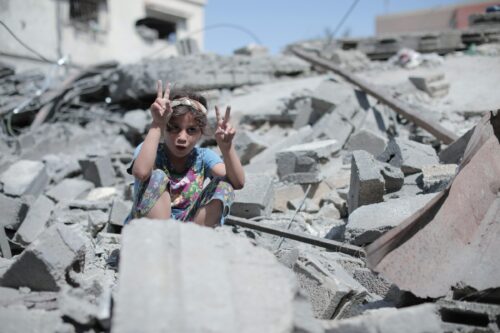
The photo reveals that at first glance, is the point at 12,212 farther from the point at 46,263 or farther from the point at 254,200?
the point at 46,263

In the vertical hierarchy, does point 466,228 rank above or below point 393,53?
above

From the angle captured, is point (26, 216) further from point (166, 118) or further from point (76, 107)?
point (76, 107)

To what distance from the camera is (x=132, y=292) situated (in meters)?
1.71

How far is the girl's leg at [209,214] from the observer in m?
3.12

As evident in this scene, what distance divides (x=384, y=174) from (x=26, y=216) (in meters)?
3.68

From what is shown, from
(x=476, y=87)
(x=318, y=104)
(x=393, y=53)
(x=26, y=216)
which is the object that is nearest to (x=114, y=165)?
(x=26, y=216)

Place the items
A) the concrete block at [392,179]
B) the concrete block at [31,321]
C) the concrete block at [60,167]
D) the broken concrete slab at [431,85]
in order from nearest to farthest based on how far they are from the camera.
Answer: the concrete block at [31,321]
the concrete block at [392,179]
the concrete block at [60,167]
the broken concrete slab at [431,85]

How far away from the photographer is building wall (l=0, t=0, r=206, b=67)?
14.4 metres

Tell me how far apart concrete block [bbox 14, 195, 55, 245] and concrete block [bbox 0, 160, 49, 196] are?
836mm

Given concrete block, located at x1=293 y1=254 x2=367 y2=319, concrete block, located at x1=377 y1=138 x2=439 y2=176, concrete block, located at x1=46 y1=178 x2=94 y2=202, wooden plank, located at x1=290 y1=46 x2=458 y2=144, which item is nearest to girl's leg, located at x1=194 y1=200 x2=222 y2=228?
concrete block, located at x1=293 y1=254 x2=367 y2=319

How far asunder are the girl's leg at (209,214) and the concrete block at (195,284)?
1001 millimetres

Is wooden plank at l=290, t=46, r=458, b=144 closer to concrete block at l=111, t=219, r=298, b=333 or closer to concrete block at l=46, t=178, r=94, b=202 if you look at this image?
concrete block at l=111, t=219, r=298, b=333

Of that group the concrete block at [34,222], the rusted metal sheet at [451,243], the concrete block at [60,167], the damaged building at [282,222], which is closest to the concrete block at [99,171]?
the damaged building at [282,222]

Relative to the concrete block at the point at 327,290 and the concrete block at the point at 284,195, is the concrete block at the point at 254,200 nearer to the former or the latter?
the concrete block at the point at 284,195
